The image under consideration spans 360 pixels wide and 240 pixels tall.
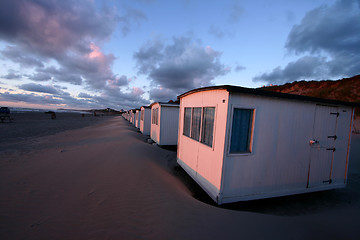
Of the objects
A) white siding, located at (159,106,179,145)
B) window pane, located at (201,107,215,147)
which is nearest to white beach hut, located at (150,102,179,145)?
white siding, located at (159,106,179,145)

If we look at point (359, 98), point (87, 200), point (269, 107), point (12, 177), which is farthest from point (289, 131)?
point (359, 98)

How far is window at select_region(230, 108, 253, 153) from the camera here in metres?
4.24

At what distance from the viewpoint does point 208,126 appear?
507 centimetres

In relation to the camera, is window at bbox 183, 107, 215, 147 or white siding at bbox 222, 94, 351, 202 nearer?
white siding at bbox 222, 94, 351, 202

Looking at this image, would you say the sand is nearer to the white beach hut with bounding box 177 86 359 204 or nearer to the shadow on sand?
the shadow on sand

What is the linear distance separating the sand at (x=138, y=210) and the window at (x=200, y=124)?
1979mm

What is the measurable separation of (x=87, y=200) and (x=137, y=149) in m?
5.33

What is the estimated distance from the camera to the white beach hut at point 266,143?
13.9ft

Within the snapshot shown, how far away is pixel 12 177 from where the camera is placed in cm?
539

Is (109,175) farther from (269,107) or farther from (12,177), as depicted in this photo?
(269,107)

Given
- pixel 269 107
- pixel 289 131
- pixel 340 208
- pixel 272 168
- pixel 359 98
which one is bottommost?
pixel 340 208

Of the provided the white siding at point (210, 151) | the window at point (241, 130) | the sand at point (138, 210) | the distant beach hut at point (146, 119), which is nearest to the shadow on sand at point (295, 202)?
the sand at point (138, 210)

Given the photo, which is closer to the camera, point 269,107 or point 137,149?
point 269,107

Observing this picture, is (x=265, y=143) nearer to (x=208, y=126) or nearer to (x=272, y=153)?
(x=272, y=153)
